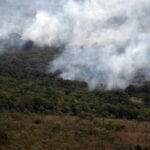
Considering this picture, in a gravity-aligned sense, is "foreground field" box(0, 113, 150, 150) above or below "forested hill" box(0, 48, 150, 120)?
below

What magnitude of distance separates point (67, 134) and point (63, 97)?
22.3 m

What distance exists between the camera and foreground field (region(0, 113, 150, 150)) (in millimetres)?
31094

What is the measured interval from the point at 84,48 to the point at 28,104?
140 ft

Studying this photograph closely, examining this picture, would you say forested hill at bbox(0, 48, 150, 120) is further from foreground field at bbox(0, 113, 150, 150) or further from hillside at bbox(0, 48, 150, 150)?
foreground field at bbox(0, 113, 150, 150)

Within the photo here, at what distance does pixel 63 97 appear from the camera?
5675 cm

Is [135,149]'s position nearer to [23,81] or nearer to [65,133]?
[65,133]

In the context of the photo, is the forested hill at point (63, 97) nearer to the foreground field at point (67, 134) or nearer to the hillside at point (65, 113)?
the hillside at point (65, 113)

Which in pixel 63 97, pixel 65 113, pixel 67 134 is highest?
pixel 63 97

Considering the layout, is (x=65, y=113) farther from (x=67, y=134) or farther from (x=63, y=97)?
(x=67, y=134)

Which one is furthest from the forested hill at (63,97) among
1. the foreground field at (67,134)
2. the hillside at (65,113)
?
the foreground field at (67,134)

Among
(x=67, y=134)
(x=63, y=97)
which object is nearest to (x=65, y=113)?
(x=63, y=97)

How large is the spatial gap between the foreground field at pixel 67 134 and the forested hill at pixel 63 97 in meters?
7.43

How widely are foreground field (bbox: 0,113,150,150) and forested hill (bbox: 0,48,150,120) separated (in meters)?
7.43

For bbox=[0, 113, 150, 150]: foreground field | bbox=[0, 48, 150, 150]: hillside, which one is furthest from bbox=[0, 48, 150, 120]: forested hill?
bbox=[0, 113, 150, 150]: foreground field
